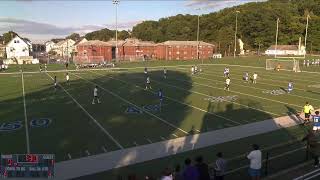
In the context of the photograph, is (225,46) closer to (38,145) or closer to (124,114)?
(124,114)

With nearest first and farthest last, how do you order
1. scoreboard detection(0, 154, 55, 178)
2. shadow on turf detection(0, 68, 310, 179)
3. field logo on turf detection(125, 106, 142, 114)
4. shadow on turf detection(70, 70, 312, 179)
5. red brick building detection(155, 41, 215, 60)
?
scoreboard detection(0, 154, 55, 178) → shadow on turf detection(70, 70, 312, 179) → shadow on turf detection(0, 68, 310, 179) → field logo on turf detection(125, 106, 142, 114) → red brick building detection(155, 41, 215, 60)

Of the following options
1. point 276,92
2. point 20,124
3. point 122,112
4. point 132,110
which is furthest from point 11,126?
point 276,92

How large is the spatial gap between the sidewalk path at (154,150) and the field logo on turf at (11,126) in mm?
6847

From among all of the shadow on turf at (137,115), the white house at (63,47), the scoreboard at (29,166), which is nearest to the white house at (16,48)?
the white house at (63,47)

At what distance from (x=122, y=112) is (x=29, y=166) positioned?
1466cm

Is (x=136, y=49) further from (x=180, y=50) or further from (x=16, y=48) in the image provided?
(x=16, y=48)

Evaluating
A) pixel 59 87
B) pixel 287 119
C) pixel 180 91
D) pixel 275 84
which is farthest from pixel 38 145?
pixel 275 84

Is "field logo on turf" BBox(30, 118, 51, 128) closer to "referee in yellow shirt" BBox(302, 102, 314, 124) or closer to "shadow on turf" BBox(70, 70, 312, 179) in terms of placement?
"shadow on turf" BBox(70, 70, 312, 179)

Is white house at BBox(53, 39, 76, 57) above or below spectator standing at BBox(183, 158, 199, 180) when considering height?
above

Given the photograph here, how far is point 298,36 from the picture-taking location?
10475 cm

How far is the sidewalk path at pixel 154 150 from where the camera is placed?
14438 millimetres

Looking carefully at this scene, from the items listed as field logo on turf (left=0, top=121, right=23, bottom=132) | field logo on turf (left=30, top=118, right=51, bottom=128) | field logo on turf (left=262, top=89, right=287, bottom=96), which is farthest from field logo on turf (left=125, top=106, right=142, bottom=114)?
field logo on turf (left=262, top=89, right=287, bottom=96)

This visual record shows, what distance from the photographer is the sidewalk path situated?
1444cm

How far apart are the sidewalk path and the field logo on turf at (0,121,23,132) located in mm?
6847
